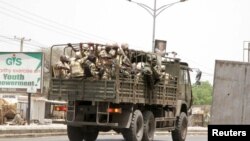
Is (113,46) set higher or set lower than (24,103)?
higher

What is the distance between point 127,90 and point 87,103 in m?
1.19

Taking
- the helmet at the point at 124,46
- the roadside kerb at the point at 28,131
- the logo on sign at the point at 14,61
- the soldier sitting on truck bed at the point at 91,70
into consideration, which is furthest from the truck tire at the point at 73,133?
the logo on sign at the point at 14,61

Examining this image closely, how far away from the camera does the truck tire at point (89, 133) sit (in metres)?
17.5

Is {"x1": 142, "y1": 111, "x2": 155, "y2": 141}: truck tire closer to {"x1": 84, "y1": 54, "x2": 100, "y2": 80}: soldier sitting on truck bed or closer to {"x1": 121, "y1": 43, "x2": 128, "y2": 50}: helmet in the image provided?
{"x1": 121, "y1": 43, "x2": 128, "y2": 50}: helmet

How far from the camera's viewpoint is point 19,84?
29.0 metres

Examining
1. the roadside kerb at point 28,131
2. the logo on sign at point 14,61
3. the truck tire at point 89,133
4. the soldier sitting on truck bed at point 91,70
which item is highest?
the logo on sign at point 14,61

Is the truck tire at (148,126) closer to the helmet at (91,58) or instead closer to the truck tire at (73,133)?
the truck tire at (73,133)

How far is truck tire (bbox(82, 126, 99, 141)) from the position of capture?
1747 cm

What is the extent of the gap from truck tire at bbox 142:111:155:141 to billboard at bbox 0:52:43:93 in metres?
11.1

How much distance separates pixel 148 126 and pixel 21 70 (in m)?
12.5

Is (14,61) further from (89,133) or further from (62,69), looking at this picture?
(62,69)

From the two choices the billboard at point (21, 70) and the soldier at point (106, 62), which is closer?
the soldier at point (106, 62)

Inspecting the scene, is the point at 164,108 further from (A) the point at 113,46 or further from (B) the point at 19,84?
(B) the point at 19,84

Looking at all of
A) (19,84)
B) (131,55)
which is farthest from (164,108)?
(19,84)
